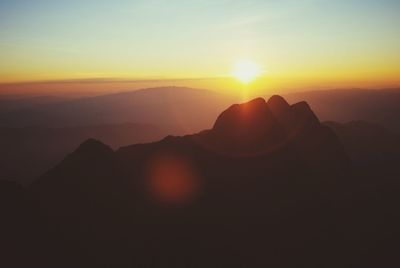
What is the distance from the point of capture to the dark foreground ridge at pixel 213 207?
47094 mm

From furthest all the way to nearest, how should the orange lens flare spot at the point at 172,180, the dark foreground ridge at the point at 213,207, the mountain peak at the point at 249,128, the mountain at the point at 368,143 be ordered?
the mountain at the point at 368,143 < the mountain peak at the point at 249,128 < the orange lens flare spot at the point at 172,180 < the dark foreground ridge at the point at 213,207

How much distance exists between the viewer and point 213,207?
5488 centimetres

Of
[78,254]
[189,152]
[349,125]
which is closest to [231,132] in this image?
[189,152]

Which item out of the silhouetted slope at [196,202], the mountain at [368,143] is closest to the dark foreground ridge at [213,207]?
the silhouetted slope at [196,202]

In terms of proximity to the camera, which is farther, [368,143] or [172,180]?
[368,143]

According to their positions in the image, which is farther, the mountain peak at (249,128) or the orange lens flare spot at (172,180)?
the mountain peak at (249,128)

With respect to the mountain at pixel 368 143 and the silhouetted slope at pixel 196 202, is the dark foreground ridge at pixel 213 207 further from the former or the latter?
the mountain at pixel 368 143

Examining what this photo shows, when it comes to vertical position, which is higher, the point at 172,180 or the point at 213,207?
the point at 172,180

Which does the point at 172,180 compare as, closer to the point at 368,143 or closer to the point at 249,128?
the point at 249,128

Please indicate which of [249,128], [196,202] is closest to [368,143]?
[249,128]

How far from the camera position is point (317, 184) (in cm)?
6750

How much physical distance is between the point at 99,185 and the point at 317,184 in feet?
123

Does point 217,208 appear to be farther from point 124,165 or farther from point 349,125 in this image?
point 349,125

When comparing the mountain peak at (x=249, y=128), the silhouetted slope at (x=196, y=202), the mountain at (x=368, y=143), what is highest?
the mountain peak at (x=249, y=128)
